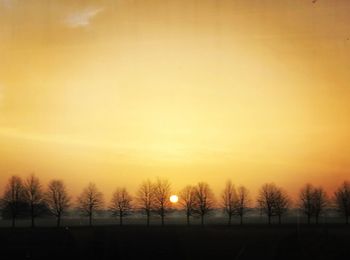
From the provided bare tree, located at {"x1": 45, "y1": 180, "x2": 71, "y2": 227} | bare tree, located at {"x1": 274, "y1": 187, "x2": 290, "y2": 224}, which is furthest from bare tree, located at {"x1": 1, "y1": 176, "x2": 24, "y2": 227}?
bare tree, located at {"x1": 274, "y1": 187, "x2": 290, "y2": 224}

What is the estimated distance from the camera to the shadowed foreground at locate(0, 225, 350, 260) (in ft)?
191

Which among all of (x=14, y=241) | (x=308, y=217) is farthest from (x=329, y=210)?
(x=14, y=241)

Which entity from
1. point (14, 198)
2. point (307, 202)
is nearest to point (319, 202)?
point (307, 202)

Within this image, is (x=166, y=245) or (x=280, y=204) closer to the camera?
(x=166, y=245)

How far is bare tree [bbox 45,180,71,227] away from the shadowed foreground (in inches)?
1377

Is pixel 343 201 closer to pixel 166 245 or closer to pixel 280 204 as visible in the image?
pixel 280 204

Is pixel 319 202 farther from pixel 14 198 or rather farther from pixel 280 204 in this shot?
pixel 14 198

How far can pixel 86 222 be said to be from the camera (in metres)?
117

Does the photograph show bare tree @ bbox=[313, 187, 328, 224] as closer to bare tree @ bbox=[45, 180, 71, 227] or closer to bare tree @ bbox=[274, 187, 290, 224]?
bare tree @ bbox=[274, 187, 290, 224]

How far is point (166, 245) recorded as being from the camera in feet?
217

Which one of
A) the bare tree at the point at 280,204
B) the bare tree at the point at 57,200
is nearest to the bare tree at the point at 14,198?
the bare tree at the point at 57,200

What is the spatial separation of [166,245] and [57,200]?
169ft

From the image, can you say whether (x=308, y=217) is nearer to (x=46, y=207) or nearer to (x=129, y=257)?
(x=46, y=207)

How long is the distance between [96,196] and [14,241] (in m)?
50.8
